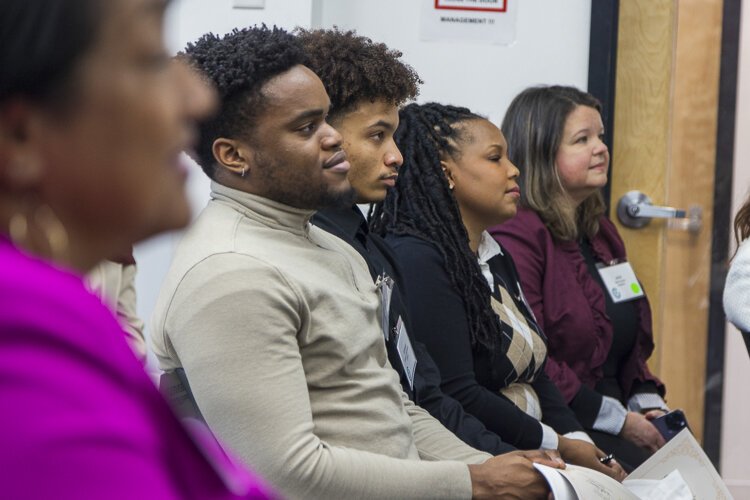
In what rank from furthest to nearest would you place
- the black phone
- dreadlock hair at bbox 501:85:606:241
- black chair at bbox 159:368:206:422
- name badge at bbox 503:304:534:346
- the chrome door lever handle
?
the chrome door lever handle < dreadlock hair at bbox 501:85:606:241 < the black phone < name badge at bbox 503:304:534:346 < black chair at bbox 159:368:206:422

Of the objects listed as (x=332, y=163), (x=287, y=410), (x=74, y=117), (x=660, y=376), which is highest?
(x=74, y=117)

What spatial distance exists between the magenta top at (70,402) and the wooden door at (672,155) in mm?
2942

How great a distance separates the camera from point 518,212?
277cm

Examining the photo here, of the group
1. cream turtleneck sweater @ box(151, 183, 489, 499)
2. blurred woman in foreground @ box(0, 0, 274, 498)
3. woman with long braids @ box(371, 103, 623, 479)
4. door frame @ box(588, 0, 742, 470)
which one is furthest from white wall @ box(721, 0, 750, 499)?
blurred woman in foreground @ box(0, 0, 274, 498)

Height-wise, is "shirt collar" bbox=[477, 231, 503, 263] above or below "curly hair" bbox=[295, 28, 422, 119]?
below

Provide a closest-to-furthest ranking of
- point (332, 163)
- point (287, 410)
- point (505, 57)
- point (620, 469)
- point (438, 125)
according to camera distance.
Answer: point (287, 410) → point (332, 163) → point (620, 469) → point (438, 125) → point (505, 57)

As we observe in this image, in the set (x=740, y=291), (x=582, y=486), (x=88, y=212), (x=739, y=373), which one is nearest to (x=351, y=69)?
(x=582, y=486)

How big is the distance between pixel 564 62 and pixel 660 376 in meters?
1.06

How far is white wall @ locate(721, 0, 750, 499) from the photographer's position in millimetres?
3332

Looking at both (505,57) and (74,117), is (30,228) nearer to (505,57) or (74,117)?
(74,117)

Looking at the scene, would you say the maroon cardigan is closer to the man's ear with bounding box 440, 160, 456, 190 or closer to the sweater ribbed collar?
the man's ear with bounding box 440, 160, 456, 190

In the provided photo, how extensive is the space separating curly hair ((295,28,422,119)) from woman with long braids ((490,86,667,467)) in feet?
2.61

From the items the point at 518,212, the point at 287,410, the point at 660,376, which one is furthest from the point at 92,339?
the point at 660,376

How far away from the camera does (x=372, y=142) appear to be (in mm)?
1980
